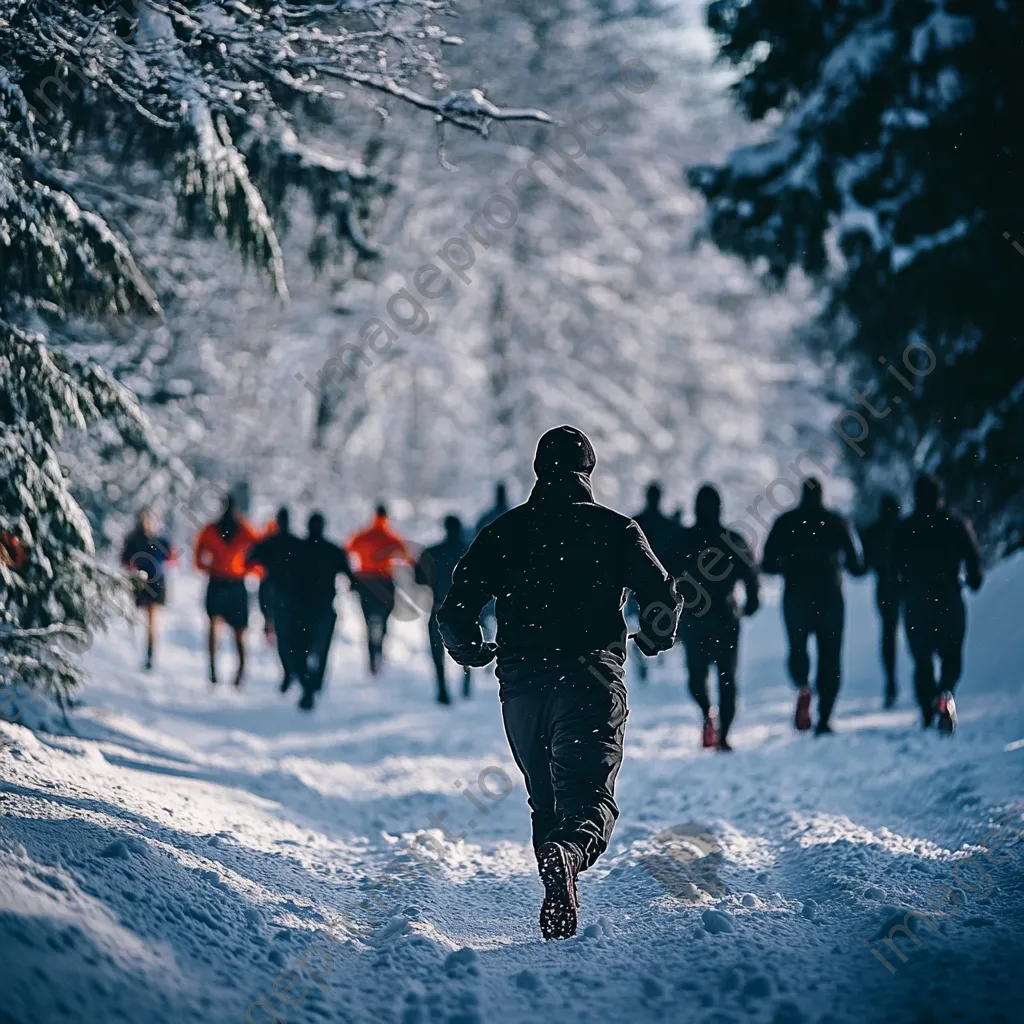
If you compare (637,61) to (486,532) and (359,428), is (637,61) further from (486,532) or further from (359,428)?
(486,532)

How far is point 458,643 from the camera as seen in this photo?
4.36 metres

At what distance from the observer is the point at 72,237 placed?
611cm

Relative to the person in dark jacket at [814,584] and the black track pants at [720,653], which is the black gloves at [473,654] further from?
the person in dark jacket at [814,584]

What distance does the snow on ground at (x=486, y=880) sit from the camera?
3455mm

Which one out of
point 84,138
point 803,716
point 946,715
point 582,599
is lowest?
point 803,716

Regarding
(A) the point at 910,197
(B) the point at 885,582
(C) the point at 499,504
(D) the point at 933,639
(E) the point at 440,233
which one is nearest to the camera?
(D) the point at 933,639

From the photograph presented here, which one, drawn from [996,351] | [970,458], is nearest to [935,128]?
[996,351]

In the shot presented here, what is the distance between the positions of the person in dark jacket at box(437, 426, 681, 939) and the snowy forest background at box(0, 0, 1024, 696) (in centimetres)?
317

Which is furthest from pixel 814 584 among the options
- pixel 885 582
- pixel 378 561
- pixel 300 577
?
pixel 378 561

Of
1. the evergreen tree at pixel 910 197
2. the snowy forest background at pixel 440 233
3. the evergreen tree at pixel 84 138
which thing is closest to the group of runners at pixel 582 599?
the evergreen tree at pixel 84 138

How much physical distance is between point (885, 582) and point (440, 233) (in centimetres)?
1667

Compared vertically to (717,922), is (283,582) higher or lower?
higher

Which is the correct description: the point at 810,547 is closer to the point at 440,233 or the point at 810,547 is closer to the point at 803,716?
the point at 803,716

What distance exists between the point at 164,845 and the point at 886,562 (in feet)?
21.9
